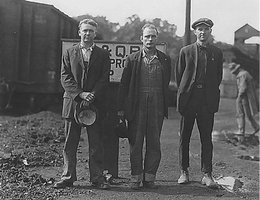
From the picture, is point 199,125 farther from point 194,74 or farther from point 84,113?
point 84,113

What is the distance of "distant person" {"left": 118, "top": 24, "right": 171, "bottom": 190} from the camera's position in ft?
21.5

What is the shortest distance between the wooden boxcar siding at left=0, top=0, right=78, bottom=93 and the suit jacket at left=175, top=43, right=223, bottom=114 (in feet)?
33.5

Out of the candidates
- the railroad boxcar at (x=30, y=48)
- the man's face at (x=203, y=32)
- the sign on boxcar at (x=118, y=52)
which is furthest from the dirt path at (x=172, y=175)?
the railroad boxcar at (x=30, y=48)

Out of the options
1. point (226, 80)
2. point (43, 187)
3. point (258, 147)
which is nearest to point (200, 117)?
point (43, 187)

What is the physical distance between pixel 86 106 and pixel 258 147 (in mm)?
7168

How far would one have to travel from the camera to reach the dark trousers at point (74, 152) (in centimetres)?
641

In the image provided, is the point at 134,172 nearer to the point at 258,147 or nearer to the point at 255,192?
the point at 255,192

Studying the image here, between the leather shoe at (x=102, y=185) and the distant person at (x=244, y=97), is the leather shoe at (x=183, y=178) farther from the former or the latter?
the distant person at (x=244, y=97)

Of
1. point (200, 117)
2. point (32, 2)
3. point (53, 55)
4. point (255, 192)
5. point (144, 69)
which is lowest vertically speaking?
point (255, 192)

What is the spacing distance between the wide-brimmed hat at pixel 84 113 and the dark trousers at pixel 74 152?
0.13 m

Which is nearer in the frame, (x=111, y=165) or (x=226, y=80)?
(x=111, y=165)

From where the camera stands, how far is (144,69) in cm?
655

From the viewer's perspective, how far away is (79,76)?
247 inches

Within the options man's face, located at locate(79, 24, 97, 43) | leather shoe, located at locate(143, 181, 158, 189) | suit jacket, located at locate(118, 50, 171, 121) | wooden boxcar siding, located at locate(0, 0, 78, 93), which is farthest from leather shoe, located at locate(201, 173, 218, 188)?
wooden boxcar siding, located at locate(0, 0, 78, 93)
